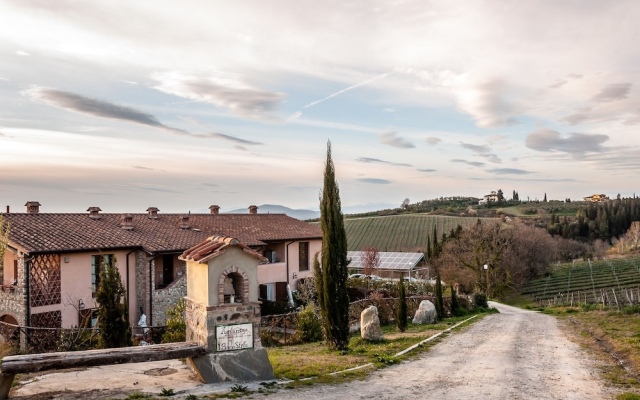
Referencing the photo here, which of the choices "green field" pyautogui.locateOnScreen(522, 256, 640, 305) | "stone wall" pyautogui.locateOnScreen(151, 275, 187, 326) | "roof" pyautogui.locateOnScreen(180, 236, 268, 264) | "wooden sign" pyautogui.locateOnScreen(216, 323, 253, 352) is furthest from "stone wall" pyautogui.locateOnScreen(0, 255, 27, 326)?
"green field" pyautogui.locateOnScreen(522, 256, 640, 305)

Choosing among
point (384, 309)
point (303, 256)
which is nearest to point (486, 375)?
point (384, 309)

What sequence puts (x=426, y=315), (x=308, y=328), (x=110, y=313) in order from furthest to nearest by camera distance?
1. (x=426, y=315)
2. (x=308, y=328)
3. (x=110, y=313)

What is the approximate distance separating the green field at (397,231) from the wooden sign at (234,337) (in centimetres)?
6146

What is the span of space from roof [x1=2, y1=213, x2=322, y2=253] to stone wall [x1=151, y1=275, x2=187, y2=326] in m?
1.88

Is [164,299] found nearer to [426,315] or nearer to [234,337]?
[426,315]

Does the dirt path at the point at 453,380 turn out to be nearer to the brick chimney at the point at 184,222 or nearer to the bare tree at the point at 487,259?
the brick chimney at the point at 184,222

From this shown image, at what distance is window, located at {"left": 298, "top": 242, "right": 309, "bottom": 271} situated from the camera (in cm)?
3347

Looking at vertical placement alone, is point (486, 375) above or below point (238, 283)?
below

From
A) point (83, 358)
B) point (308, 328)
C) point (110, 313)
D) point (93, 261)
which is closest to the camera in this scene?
point (83, 358)

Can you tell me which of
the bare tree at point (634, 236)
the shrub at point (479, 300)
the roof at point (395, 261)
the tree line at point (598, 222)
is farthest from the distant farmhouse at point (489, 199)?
the shrub at point (479, 300)

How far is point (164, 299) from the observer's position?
77.2 ft

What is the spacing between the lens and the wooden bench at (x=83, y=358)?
861 centimetres

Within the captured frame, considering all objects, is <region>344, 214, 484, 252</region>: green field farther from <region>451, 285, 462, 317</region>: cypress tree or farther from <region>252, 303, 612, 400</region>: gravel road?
<region>252, 303, 612, 400</region>: gravel road

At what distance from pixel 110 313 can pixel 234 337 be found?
5.00 meters
